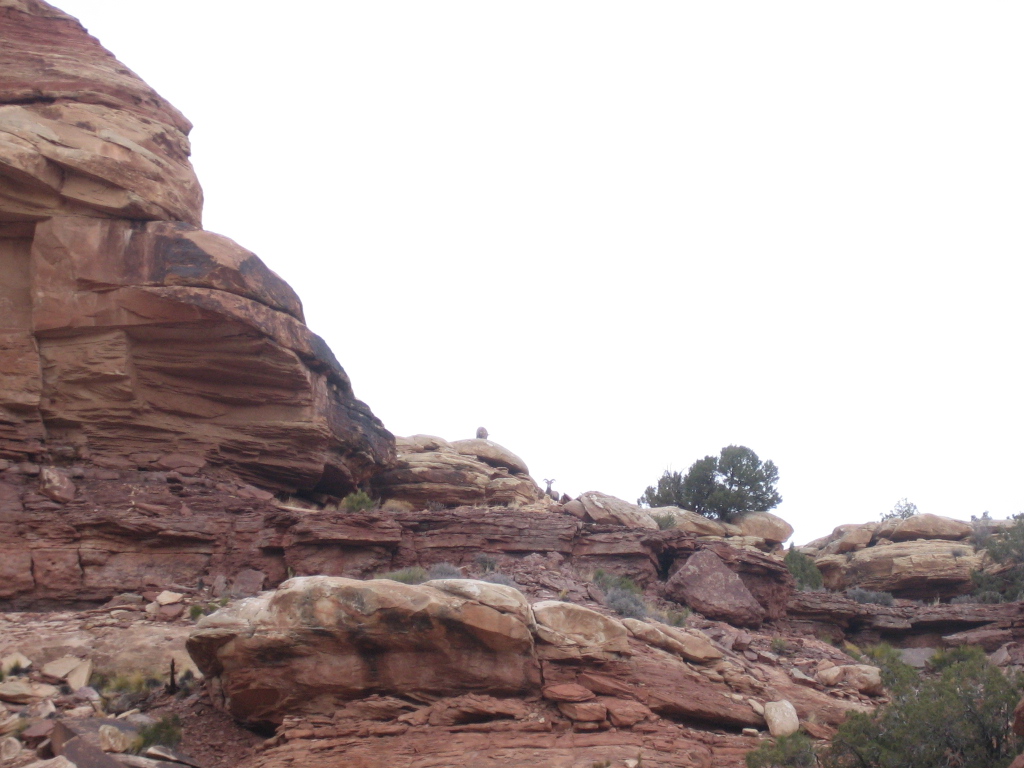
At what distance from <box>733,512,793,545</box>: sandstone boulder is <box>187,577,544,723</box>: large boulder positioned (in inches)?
751

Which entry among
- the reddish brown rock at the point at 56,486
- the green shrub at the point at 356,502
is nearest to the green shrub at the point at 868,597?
the green shrub at the point at 356,502

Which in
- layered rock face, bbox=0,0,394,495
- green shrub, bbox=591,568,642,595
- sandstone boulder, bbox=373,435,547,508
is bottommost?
green shrub, bbox=591,568,642,595

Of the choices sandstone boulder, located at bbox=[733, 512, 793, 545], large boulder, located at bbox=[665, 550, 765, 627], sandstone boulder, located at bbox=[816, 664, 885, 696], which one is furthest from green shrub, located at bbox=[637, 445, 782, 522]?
sandstone boulder, located at bbox=[816, 664, 885, 696]

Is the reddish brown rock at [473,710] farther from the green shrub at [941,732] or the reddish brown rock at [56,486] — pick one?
the reddish brown rock at [56,486]

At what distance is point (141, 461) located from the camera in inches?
725

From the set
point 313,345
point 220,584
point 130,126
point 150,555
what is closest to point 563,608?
point 220,584

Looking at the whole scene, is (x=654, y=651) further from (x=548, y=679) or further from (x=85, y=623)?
(x=85, y=623)

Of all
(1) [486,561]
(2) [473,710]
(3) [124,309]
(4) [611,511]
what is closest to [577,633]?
(2) [473,710]

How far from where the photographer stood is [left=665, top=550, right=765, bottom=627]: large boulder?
56.5ft

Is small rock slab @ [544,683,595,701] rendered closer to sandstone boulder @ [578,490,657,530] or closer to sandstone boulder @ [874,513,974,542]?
sandstone boulder @ [578,490,657,530]

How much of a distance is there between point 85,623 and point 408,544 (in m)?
6.43

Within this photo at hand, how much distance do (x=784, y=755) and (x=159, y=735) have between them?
25.8ft

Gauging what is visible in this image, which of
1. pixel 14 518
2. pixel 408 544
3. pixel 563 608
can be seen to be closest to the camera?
pixel 563 608

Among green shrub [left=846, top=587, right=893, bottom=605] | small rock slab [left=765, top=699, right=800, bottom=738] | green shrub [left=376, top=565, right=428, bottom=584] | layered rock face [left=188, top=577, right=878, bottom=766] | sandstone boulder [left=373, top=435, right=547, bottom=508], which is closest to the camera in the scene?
layered rock face [left=188, top=577, right=878, bottom=766]
